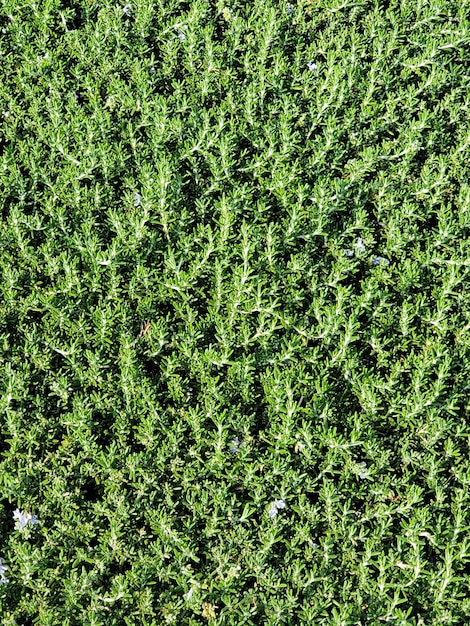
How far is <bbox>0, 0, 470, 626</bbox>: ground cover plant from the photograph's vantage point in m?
2.92

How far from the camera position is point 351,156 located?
14.2 feet

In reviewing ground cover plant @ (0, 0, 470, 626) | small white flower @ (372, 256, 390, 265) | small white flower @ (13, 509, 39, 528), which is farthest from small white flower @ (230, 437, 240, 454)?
small white flower @ (372, 256, 390, 265)

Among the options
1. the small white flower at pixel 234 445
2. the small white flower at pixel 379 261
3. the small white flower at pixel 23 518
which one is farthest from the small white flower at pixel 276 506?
the small white flower at pixel 379 261

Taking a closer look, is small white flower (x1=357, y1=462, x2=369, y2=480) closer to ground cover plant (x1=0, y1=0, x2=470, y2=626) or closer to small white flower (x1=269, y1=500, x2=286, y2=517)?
ground cover plant (x1=0, y1=0, x2=470, y2=626)

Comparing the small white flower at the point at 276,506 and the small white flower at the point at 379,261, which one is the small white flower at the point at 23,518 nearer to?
the small white flower at the point at 276,506

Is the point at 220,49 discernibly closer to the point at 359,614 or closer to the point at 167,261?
the point at 167,261

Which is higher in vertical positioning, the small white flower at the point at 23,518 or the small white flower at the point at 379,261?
the small white flower at the point at 379,261

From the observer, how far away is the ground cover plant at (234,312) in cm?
292

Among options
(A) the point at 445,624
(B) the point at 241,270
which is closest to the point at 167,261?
(B) the point at 241,270

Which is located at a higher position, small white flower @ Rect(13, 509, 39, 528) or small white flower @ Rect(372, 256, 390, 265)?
small white flower @ Rect(372, 256, 390, 265)

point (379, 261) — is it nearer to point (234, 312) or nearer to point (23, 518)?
point (234, 312)

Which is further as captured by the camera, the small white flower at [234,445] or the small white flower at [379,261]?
the small white flower at [379,261]

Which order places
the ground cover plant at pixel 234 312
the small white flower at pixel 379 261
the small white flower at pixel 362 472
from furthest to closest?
the small white flower at pixel 379 261 < the small white flower at pixel 362 472 < the ground cover plant at pixel 234 312

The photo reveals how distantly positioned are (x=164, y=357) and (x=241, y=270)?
0.58 metres
